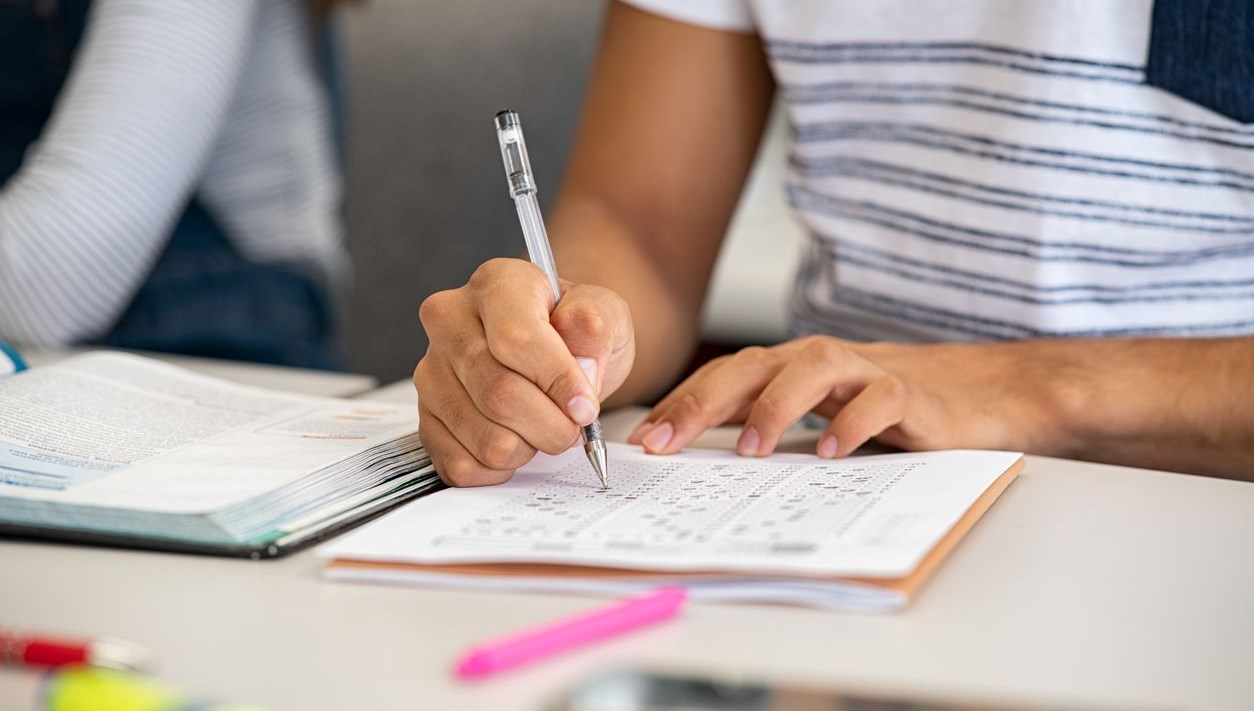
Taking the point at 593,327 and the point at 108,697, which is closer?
the point at 108,697

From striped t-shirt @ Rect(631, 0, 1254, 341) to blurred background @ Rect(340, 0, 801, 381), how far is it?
716mm

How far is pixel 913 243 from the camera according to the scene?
999 millimetres

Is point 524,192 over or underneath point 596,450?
over

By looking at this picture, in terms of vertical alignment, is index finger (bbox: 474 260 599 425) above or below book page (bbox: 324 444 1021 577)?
above

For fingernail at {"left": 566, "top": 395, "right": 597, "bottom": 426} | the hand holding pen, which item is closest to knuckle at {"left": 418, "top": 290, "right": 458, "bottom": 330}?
the hand holding pen

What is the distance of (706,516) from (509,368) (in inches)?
5.0

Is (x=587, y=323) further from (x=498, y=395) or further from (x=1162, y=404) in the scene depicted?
(x=1162, y=404)

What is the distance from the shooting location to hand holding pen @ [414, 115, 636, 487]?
24.9 inches

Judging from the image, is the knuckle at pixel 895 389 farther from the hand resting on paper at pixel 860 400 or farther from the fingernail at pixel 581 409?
the fingernail at pixel 581 409

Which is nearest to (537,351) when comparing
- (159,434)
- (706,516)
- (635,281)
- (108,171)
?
(706,516)

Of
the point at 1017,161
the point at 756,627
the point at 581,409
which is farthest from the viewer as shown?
the point at 1017,161

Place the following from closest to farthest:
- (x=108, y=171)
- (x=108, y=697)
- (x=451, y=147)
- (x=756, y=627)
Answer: (x=108, y=697) < (x=756, y=627) < (x=108, y=171) < (x=451, y=147)

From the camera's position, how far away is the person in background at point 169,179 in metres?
1.19

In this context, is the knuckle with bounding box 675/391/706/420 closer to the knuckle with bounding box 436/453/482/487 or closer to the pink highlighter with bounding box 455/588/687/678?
the knuckle with bounding box 436/453/482/487
